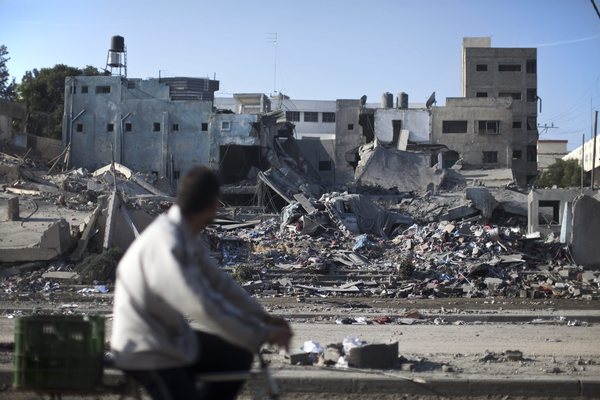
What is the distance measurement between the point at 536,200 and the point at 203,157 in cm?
2465

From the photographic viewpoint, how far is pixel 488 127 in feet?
196

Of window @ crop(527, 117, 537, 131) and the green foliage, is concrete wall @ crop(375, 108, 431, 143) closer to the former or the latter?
window @ crop(527, 117, 537, 131)

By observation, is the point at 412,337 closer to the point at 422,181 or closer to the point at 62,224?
the point at 62,224

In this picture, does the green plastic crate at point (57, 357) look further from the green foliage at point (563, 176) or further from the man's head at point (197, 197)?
the green foliage at point (563, 176)

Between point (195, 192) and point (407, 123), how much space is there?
55841mm

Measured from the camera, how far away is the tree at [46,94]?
63.1 m

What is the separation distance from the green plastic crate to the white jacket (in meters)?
0.32

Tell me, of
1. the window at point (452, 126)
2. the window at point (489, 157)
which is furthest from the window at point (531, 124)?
the window at point (452, 126)

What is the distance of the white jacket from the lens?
12.0 feet

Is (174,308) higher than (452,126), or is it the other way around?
(452,126)

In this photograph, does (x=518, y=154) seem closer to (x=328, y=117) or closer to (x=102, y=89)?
(x=328, y=117)

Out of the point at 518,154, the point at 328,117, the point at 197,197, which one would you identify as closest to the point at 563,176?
the point at 518,154

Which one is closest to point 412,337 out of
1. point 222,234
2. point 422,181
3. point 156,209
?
point 156,209

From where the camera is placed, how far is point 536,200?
123 ft
